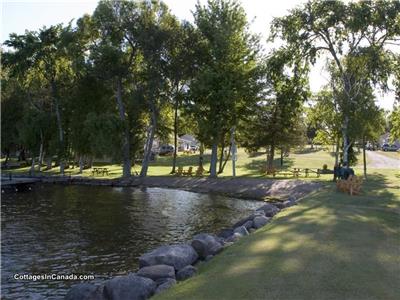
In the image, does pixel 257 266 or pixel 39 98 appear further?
pixel 39 98

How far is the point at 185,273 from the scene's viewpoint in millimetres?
11141

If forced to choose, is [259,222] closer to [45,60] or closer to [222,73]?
[222,73]

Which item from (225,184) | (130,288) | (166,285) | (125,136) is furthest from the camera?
(125,136)

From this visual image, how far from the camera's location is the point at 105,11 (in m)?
43.5

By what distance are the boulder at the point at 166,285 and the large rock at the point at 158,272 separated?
41 cm

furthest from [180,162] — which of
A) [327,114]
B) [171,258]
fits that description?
[171,258]

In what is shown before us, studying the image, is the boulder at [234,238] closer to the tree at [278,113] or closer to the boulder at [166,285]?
the boulder at [166,285]

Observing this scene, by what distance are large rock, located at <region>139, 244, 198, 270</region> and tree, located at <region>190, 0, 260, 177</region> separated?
99.9ft

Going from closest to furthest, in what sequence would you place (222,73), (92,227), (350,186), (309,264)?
(309,264) → (92,227) → (350,186) → (222,73)

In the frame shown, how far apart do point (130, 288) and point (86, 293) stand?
127 cm

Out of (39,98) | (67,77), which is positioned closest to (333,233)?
(67,77)

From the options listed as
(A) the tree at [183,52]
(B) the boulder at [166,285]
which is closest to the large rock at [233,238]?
(B) the boulder at [166,285]

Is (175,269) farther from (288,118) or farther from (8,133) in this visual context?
(8,133)

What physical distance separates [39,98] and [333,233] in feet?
170
